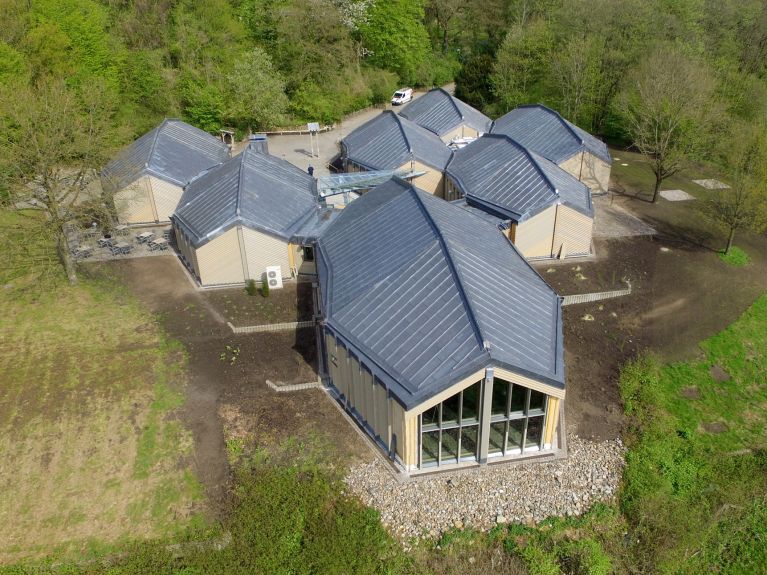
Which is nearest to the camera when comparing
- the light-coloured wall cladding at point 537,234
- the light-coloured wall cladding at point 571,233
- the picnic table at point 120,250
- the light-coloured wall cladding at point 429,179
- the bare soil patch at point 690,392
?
the bare soil patch at point 690,392

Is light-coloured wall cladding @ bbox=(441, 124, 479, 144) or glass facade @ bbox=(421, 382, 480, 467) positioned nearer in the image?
glass facade @ bbox=(421, 382, 480, 467)

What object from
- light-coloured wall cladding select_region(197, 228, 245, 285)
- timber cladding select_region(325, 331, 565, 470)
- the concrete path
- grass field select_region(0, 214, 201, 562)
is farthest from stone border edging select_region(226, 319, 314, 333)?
the concrete path

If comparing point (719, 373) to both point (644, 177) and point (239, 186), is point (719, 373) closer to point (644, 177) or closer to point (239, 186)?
point (239, 186)

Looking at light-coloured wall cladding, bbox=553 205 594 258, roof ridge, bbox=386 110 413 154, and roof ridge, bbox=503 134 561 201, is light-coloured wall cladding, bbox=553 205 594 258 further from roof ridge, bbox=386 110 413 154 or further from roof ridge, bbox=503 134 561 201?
roof ridge, bbox=386 110 413 154

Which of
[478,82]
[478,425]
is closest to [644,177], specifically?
[478,82]

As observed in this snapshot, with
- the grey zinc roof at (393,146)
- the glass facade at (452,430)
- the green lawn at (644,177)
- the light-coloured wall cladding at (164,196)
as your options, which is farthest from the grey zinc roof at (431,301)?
the green lawn at (644,177)

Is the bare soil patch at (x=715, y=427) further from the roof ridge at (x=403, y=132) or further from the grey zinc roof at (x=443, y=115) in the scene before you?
the grey zinc roof at (x=443, y=115)

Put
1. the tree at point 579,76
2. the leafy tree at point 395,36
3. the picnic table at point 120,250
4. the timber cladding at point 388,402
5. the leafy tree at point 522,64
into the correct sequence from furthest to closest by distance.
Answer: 1. the leafy tree at point 395,36
2. the leafy tree at point 522,64
3. the tree at point 579,76
4. the picnic table at point 120,250
5. the timber cladding at point 388,402
